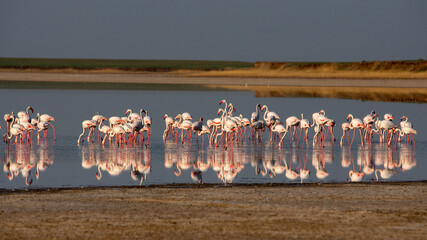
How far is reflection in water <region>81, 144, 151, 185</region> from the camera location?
53.4 feet

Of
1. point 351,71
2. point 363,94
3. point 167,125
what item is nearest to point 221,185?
point 167,125

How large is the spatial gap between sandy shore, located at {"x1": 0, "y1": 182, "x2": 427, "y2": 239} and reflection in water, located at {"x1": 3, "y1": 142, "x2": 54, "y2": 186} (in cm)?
276

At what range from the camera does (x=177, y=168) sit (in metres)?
17.2

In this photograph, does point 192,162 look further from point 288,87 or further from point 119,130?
point 288,87

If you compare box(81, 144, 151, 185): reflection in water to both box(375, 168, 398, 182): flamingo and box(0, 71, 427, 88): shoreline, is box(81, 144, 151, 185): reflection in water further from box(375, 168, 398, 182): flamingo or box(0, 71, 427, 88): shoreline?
box(0, 71, 427, 88): shoreline

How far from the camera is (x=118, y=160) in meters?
18.4

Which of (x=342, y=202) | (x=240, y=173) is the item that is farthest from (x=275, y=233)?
(x=240, y=173)

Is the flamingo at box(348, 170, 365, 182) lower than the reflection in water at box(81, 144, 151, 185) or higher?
lower

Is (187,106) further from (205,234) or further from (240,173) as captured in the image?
(205,234)

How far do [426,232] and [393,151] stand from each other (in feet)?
38.0

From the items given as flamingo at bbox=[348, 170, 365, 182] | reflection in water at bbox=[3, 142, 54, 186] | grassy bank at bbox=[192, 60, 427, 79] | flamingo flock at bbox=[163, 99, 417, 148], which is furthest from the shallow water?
grassy bank at bbox=[192, 60, 427, 79]

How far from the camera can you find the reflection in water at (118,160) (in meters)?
16.3

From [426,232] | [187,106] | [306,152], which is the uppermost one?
[187,106]

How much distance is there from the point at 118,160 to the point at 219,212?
7.52 meters
